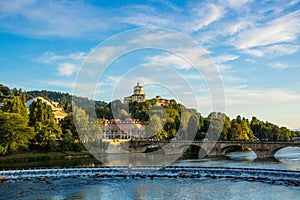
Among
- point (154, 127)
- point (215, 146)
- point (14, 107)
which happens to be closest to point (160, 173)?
point (215, 146)

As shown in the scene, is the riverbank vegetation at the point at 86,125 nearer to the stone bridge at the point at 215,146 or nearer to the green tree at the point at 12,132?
the green tree at the point at 12,132

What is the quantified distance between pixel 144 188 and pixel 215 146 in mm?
35490

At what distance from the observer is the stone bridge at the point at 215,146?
181 ft

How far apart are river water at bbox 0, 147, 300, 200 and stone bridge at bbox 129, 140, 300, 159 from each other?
2441 centimetres

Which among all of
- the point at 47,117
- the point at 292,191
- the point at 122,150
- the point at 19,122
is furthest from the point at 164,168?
the point at 122,150

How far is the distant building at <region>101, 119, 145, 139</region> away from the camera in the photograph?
88.4 metres

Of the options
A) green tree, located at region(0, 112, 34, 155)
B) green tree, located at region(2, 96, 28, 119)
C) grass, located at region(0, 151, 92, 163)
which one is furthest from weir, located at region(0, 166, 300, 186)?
green tree, located at region(2, 96, 28, 119)

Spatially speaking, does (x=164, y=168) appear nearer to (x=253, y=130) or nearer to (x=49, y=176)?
(x=49, y=176)

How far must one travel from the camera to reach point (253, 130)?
104 m

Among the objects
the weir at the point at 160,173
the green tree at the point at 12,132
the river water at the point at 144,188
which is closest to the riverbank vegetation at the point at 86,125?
the green tree at the point at 12,132

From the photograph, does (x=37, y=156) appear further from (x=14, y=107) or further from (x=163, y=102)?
(x=163, y=102)

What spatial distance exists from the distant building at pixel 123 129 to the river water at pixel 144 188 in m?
53.4

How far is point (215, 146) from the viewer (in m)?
62.9

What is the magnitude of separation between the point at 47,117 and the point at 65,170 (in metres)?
25.8
